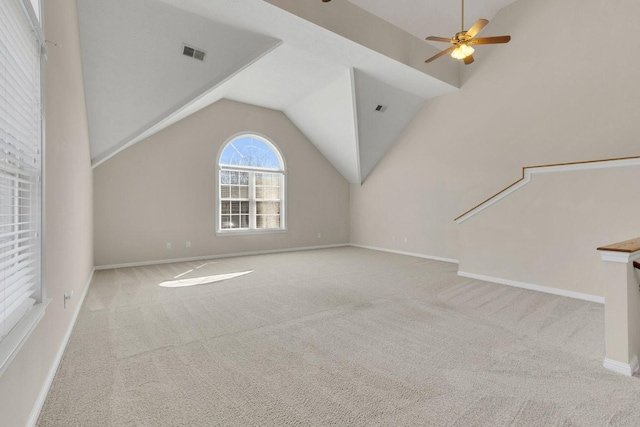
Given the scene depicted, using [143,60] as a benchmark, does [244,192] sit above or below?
below

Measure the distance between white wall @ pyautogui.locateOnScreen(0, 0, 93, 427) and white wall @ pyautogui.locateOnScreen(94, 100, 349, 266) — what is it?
233 centimetres

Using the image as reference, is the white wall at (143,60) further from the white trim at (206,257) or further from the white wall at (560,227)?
the white wall at (560,227)

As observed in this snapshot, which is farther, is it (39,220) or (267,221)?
(267,221)

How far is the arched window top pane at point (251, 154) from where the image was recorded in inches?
264

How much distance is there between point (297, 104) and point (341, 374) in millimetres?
5940

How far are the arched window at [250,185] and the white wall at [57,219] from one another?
346cm

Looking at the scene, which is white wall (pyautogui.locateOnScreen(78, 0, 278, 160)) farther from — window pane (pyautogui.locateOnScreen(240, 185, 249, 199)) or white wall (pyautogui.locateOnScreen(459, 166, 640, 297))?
white wall (pyautogui.locateOnScreen(459, 166, 640, 297))

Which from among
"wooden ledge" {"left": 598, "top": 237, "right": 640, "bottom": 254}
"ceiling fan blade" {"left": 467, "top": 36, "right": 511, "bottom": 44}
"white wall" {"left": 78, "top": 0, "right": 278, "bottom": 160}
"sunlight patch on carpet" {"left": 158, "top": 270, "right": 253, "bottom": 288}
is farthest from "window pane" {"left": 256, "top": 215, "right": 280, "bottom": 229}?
"wooden ledge" {"left": 598, "top": 237, "right": 640, "bottom": 254}

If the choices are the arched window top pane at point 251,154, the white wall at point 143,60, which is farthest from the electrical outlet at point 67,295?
the arched window top pane at point 251,154

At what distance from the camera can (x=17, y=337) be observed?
128 cm

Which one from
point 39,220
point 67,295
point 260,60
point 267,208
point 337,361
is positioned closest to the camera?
point 39,220

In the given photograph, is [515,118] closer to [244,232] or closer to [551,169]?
[551,169]

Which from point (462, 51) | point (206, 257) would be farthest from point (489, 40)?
point (206, 257)

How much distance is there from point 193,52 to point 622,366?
505cm
